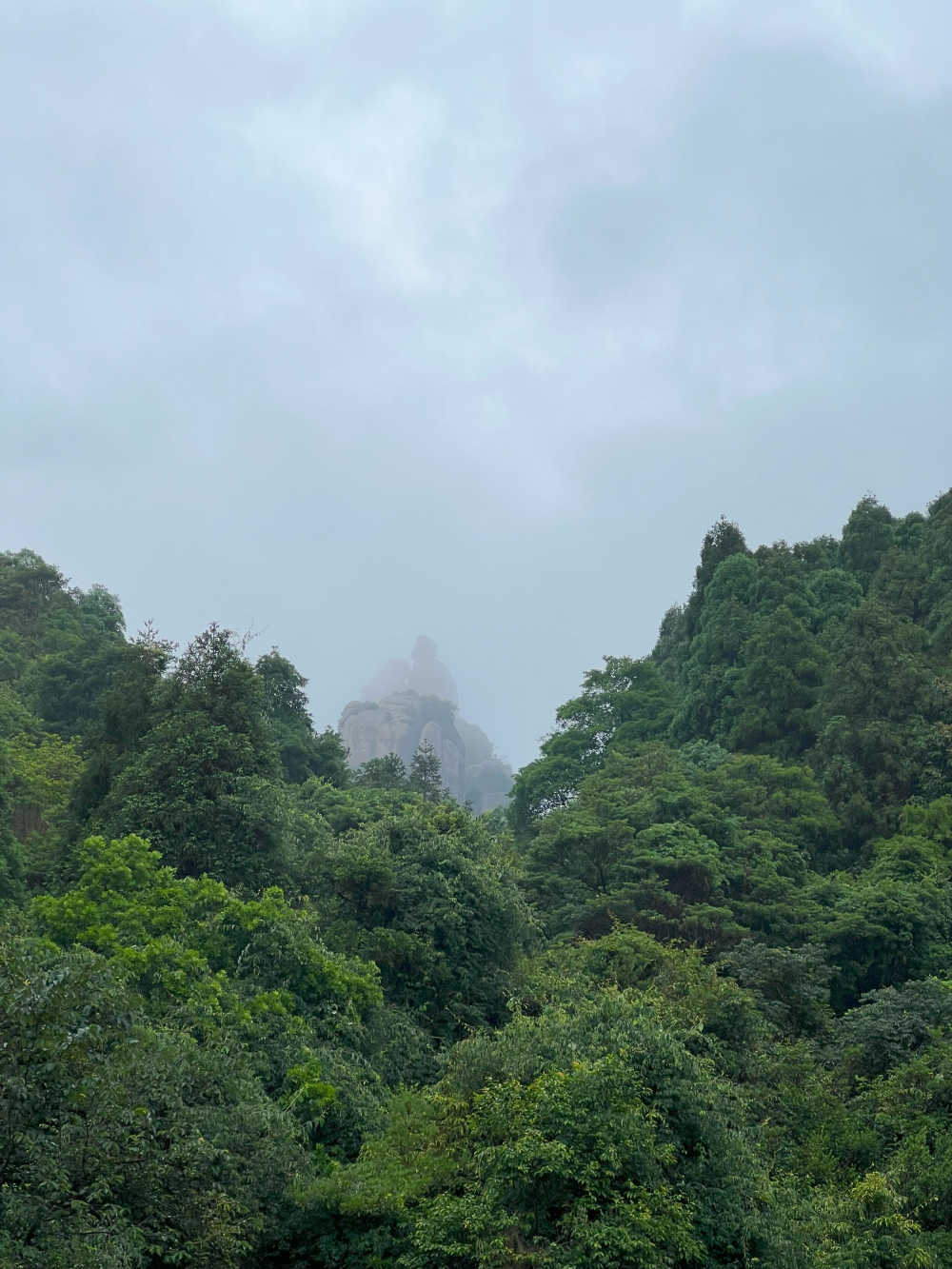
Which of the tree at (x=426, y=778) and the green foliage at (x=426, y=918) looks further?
the tree at (x=426, y=778)

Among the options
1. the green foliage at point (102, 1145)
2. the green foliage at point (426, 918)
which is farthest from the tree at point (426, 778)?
the green foliage at point (102, 1145)

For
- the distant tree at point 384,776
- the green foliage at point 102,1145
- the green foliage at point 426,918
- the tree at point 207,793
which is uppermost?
the distant tree at point 384,776

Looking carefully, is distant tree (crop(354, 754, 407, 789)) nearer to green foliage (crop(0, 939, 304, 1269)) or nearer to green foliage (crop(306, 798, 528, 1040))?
green foliage (crop(306, 798, 528, 1040))

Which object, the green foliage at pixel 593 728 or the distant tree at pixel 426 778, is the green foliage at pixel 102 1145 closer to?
the green foliage at pixel 593 728

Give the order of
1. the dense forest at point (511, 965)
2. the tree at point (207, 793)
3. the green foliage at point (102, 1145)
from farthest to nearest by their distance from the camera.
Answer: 1. the tree at point (207, 793)
2. the dense forest at point (511, 965)
3. the green foliage at point (102, 1145)

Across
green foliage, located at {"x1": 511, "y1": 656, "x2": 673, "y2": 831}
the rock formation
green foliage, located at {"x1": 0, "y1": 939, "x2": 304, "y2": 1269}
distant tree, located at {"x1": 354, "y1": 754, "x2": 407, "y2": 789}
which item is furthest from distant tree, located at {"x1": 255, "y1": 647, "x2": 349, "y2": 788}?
the rock formation

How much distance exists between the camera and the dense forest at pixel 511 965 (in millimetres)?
10914

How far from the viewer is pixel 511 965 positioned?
22922mm

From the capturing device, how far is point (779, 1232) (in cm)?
1206

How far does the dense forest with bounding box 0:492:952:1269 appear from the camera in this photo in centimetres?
1091

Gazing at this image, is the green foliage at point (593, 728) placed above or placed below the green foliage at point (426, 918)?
above

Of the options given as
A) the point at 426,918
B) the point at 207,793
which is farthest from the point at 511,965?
the point at 207,793

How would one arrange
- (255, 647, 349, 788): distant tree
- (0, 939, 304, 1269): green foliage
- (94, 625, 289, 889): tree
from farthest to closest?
(255, 647, 349, 788): distant tree → (94, 625, 289, 889): tree → (0, 939, 304, 1269): green foliage

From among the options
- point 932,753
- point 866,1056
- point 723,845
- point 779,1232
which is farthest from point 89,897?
point 932,753
